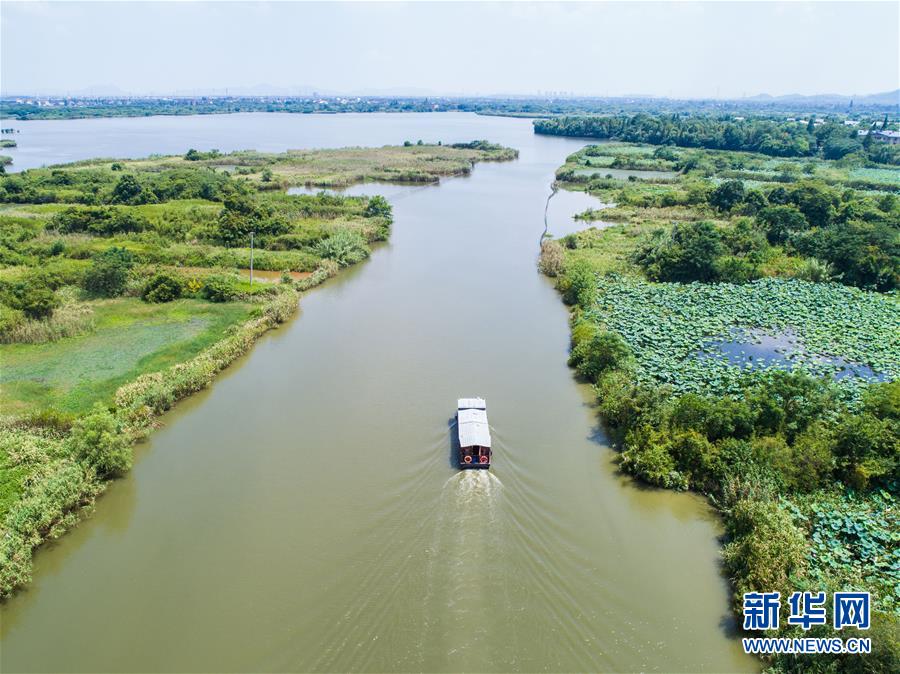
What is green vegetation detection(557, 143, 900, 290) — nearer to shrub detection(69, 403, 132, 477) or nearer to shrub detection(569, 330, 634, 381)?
shrub detection(569, 330, 634, 381)

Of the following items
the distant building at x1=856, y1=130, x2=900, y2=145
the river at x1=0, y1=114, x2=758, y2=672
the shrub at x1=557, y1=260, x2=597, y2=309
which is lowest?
the river at x1=0, y1=114, x2=758, y2=672

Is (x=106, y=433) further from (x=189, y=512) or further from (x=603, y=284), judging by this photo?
(x=603, y=284)

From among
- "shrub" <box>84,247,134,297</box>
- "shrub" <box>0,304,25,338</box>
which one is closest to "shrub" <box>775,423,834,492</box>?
"shrub" <box>0,304,25,338</box>

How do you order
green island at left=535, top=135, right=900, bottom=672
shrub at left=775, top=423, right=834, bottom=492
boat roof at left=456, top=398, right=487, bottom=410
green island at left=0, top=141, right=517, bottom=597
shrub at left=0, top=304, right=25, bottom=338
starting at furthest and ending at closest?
shrub at left=0, top=304, right=25, bottom=338
boat roof at left=456, top=398, right=487, bottom=410
green island at left=0, top=141, right=517, bottom=597
shrub at left=775, top=423, right=834, bottom=492
green island at left=535, top=135, right=900, bottom=672

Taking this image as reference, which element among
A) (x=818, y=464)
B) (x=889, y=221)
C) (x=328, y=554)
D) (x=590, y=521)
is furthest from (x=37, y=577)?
(x=889, y=221)

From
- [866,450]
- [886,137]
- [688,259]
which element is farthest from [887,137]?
[866,450]

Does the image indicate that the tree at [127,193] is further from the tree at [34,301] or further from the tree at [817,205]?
the tree at [817,205]

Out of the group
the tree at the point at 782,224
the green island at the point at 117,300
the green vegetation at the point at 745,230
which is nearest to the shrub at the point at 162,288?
the green island at the point at 117,300
